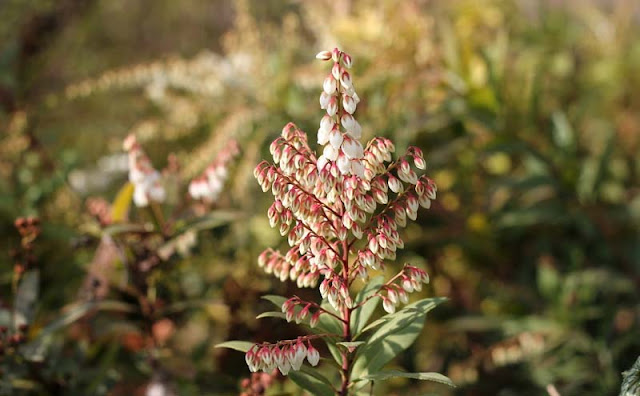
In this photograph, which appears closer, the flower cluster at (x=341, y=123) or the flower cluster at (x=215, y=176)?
the flower cluster at (x=341, y=123)

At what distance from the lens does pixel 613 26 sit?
1.60m

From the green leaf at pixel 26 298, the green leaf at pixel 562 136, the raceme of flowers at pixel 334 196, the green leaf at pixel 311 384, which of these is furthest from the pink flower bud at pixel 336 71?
the green leaf at pixel 562 136

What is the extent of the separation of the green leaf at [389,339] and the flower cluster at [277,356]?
8cm

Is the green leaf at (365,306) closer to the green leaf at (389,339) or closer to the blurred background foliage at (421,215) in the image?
the green leaf at (389,339)

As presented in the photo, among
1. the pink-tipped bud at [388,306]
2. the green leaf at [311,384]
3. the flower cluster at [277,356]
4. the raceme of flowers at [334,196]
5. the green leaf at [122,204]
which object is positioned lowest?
the green leaf at [311,384]

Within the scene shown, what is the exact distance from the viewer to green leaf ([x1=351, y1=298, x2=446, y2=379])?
0.58m

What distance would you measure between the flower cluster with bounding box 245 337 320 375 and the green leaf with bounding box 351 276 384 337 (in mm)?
82

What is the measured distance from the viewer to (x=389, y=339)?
0.62 metres

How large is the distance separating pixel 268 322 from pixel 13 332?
1.17ft

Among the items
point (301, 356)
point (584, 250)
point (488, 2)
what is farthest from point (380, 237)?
point (488, 2)

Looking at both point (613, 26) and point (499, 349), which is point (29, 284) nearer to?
point (499, 349)

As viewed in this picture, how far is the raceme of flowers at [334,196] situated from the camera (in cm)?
51

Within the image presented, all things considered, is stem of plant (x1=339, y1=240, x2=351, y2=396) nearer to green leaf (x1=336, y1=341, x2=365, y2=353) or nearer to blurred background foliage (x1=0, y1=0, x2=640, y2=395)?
green leaf (x1=336, y1=341, x2=365, y2=353)

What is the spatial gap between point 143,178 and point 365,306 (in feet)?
1.13
